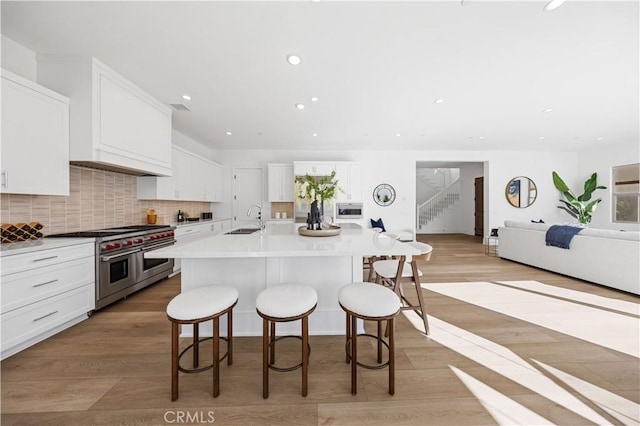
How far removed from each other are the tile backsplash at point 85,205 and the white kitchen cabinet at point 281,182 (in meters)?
2.54

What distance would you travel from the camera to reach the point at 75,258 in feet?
7.52

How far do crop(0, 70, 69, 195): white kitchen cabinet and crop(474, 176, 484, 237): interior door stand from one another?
Answer: 10.2m

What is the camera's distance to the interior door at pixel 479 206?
27.6 ft

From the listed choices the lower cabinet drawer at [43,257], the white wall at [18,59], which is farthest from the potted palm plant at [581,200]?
the white wall at [18,59]

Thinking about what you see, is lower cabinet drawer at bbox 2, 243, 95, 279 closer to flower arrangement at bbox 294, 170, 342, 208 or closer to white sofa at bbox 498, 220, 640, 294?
flower arrangement at bbox 294, 170, 342, 208

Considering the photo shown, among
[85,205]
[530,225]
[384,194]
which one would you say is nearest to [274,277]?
[85,205]

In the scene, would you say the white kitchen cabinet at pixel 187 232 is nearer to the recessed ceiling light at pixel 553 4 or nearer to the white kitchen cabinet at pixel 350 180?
the white kitchen cabinet at pixel 350 180

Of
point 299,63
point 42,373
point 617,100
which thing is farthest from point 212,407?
point 617,100

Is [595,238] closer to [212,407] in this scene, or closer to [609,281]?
[609,281]

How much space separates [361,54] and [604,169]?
8.41m

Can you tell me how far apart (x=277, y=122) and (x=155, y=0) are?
2624 millimetres

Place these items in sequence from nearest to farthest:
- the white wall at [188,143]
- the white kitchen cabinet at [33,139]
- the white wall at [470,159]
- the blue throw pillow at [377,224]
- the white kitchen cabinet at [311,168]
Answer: the white kitchen cabinet at [33,139] → the white wall at [188,143] → the white kitchen cabinet at [311,168] → the blue throw pillow at [377,224] → the white wall at [470,159]

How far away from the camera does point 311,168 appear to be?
5.98 meters

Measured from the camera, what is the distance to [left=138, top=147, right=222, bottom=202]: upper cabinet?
3910 millimetres
